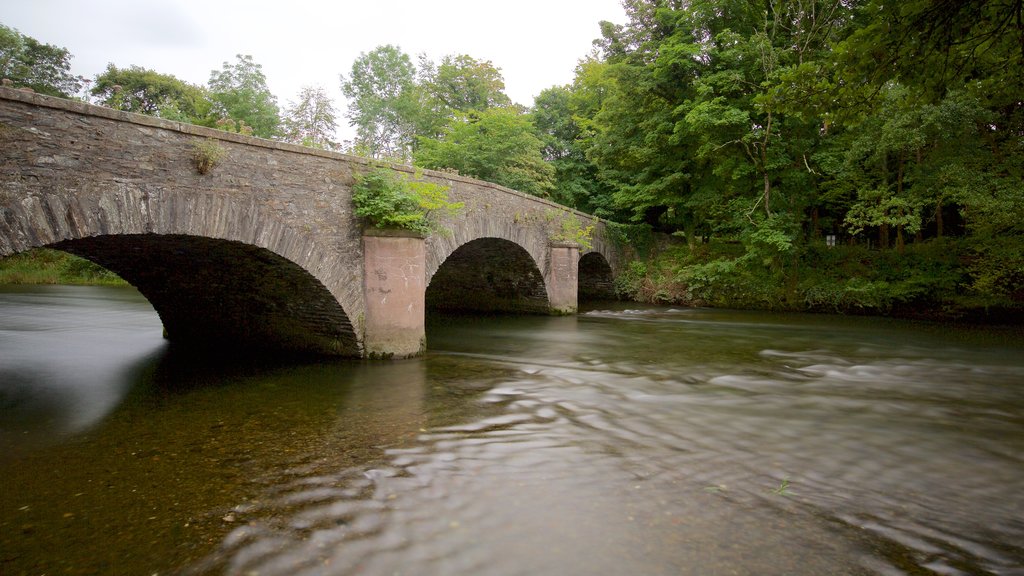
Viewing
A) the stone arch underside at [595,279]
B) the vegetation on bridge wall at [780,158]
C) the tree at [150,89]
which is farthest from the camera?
the tree at [150,89]

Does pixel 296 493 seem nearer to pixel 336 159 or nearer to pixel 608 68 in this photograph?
pixel 336 159

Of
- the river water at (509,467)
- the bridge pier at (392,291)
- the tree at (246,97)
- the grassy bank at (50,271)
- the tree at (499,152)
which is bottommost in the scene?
the river water at (509,467)

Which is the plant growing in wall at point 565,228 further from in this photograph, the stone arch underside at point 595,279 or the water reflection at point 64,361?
the water reflection at point 64,361

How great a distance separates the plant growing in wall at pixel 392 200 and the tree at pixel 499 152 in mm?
12585

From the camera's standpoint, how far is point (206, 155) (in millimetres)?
5539

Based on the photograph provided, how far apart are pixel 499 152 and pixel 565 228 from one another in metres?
6.72

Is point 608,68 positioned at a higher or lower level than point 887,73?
higher

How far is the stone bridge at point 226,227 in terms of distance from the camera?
14.9 ft

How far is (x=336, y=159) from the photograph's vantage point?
723cm

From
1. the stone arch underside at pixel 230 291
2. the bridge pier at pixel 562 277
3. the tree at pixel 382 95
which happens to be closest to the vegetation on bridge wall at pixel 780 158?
the stone arch underside at pixel 230 291

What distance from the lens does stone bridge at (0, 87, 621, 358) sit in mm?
4527

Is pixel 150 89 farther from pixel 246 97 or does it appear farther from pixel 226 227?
pixel 226 227

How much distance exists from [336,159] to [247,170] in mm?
1351

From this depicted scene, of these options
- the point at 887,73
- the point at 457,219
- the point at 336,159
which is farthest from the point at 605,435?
the point at 457,219
